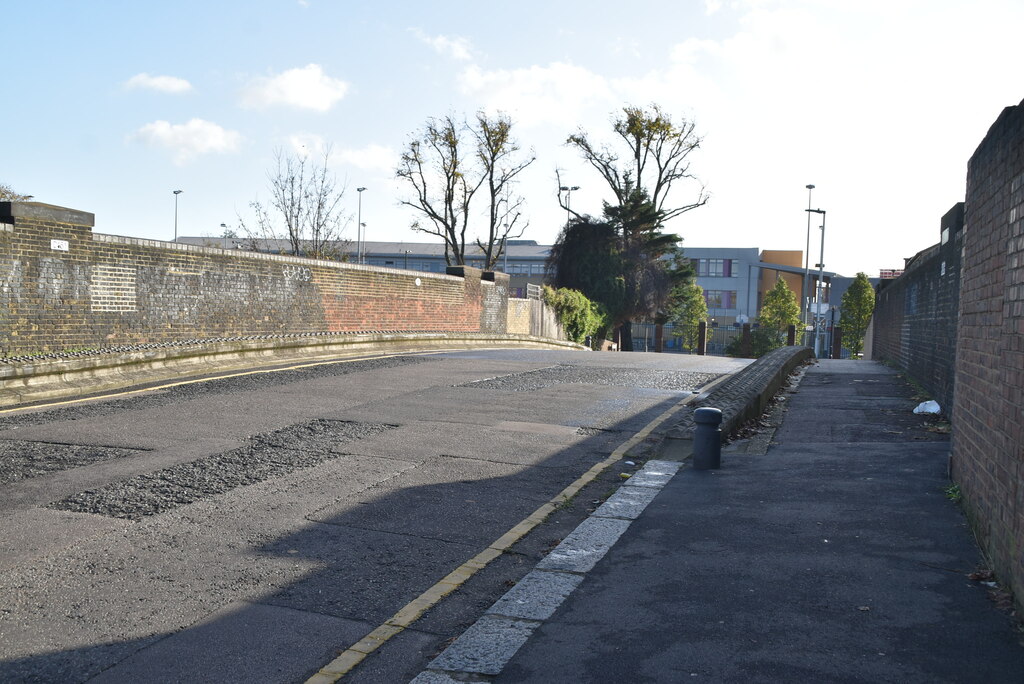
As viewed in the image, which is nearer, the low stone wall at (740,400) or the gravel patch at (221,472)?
the gravel patch at (221,472)

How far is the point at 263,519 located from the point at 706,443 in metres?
4.15

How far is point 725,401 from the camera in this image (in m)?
10.9

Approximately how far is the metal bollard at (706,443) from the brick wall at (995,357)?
2033 mm

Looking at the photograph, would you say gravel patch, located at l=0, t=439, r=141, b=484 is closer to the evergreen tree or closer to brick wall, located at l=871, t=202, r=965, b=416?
brick wall, located at l=871, t=202, r=965, b=416

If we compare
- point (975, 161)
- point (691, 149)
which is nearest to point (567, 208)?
point (691, 149)

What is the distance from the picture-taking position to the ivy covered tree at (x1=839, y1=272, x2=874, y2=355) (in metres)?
66.4

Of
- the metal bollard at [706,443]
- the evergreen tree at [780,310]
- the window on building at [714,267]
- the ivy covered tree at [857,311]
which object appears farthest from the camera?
the window on building at [714,267]

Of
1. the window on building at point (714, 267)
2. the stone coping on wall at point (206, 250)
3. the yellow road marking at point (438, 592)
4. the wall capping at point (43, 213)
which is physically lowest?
the yellow road marking at point (438, 592)

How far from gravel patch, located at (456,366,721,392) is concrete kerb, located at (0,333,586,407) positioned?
175 inches

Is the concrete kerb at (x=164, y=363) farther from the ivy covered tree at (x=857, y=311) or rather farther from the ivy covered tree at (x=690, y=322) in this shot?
the ivy covered tree at (x=857, y=311)

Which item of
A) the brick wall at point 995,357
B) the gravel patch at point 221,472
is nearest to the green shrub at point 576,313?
the gravel patch at point 221,472

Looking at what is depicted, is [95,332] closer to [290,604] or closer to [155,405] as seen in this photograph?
[155,405]

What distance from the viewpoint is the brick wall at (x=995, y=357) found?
4.55 m

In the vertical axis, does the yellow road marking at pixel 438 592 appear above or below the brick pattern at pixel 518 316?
below
